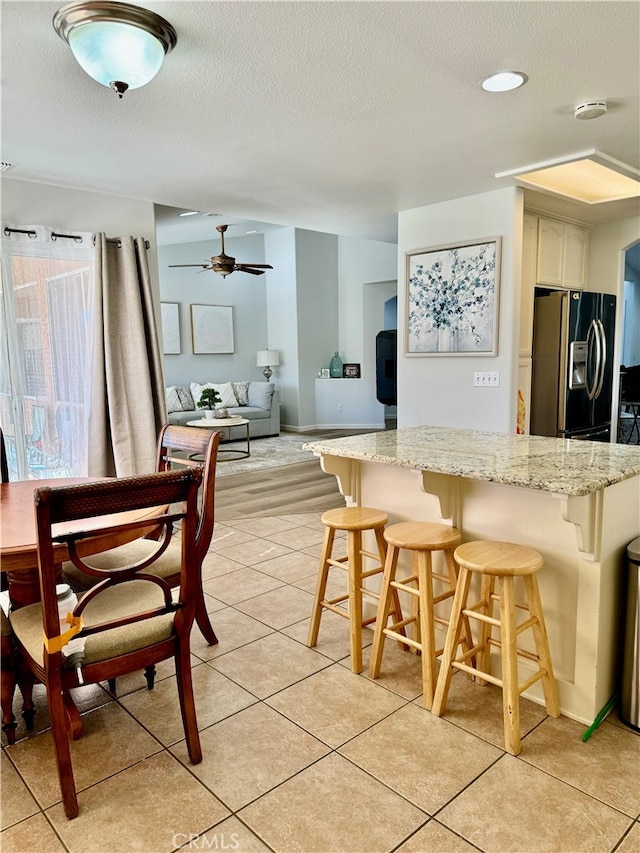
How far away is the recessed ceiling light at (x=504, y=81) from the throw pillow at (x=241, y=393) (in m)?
6.76

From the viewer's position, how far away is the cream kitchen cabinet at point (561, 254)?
4.59 metres

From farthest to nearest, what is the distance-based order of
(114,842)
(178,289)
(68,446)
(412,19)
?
(178,289)
(68,446)
(412,19)
(114,842)

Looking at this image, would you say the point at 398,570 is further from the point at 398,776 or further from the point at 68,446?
the point at 68,446

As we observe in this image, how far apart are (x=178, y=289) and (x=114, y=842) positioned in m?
8.03

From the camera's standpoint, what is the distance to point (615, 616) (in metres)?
2.05

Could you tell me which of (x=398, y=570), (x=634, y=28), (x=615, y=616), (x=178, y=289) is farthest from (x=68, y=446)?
(x=178, y=289)

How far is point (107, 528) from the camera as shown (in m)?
1.65

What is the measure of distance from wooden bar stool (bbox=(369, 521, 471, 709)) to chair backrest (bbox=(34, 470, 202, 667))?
0.79 metres

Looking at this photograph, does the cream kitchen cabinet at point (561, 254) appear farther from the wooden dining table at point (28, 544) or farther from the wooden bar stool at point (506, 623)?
the wooden dining table at point (28, 544)

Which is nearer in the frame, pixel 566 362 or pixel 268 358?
pixel 566 362

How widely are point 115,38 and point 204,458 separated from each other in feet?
4.98

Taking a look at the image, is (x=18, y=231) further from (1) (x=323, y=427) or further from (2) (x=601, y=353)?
(1) (x=323, y=427)

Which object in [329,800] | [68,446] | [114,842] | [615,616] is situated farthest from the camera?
[68,446]

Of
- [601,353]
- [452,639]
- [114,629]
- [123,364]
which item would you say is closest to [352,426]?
[601,353]
